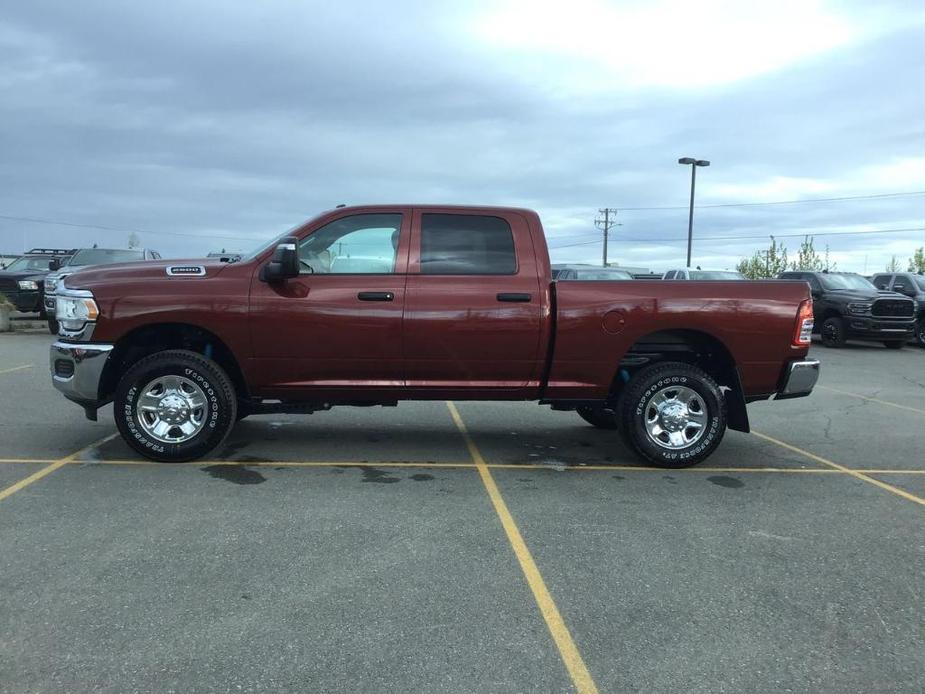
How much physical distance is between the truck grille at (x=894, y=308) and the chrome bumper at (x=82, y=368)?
17.0m

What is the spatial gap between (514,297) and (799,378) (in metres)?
2.46

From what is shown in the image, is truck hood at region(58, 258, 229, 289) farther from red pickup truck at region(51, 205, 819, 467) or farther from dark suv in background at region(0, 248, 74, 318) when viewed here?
dark suv in background at region(0, 248, 74, 318)

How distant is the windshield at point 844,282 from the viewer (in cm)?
1802

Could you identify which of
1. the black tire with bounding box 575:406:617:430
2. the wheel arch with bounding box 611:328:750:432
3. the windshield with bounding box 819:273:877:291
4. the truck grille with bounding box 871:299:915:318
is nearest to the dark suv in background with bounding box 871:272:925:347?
the truck grille with bounding box 871:299:915:318

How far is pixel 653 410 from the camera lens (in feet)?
18.7

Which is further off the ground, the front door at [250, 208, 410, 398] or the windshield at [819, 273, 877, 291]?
the windshield at [819, 273, 877, 291]

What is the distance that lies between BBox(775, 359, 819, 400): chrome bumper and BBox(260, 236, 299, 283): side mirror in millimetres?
4025

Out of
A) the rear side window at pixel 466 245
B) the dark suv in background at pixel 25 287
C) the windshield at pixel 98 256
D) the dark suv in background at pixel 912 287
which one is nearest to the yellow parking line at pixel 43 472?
the rear side window at pixel 466 245

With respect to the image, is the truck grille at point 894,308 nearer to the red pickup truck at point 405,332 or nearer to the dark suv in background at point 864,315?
the dark suv in background at point 864,315

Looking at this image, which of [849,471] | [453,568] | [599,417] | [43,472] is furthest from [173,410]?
[849,471]

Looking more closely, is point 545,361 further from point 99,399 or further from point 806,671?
point 99,399

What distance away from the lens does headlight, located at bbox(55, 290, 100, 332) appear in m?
5.38

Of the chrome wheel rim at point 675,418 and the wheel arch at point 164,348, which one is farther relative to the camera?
the chrome wheel rim at point 675,418

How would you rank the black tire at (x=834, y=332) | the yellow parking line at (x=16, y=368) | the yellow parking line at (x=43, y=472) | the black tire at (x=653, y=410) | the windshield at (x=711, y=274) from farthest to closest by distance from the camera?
the windshield at (x=711, y=274), the black tire at (x=834, y=332), the yellow parking line at (x=16, y=368), the black tire at (x=653, y=410), the yellow parking line at (x=43, y=472)
